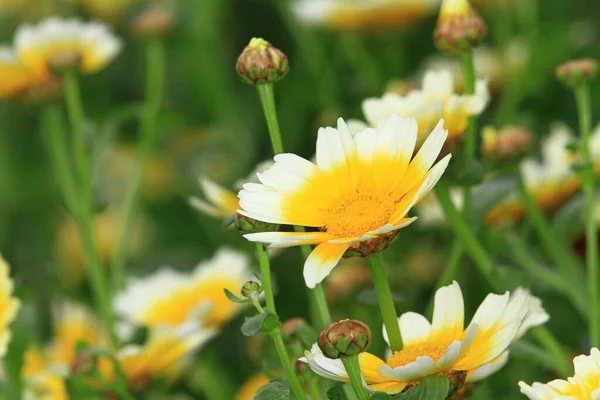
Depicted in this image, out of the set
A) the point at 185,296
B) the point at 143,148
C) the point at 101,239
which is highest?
the point at 143,148

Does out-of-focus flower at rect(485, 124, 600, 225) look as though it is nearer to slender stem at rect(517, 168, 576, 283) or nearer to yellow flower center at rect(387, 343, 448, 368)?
slender stem at rect(517, 168, 576, 283)

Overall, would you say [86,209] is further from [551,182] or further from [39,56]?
[551,182]

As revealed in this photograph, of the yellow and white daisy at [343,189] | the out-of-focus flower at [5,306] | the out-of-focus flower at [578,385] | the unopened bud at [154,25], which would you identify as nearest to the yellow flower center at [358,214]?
the yellow and white daisy at [343,189]

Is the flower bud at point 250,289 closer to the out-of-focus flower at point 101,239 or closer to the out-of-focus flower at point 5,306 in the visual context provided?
the out-of-focus flower at point 5,306

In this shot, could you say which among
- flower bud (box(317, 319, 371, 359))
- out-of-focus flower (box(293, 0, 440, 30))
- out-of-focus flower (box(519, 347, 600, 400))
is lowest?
out-of-focus flower (box(519, 347, 600, 400))

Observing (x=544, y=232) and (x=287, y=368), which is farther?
(x=544, y=232)

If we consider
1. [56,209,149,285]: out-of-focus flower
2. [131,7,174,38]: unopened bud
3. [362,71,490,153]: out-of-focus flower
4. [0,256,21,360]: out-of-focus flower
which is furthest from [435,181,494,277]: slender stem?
[56,209,149,285]: out-of-focus flower

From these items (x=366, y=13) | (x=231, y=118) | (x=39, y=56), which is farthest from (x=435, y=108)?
(x=231, y=118)
